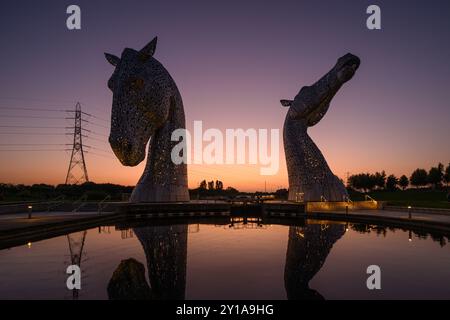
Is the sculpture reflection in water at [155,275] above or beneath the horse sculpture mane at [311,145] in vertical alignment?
beneath

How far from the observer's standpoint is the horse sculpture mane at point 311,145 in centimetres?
2069

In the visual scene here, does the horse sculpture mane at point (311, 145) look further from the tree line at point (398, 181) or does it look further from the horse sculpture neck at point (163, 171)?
the tree line at point (398, 181)

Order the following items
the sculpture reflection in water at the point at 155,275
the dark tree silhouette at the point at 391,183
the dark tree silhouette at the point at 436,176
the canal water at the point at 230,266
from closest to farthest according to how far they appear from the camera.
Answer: the sculpture reflection in water at the point at 155,275 < the canal water at the point at 230,266 < the dark tree silhouette at the point at 436,176 < the dark tree silhouette at the point at 391,183

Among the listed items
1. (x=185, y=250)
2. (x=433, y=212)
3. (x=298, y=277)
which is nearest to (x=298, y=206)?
(x=433, y=212)

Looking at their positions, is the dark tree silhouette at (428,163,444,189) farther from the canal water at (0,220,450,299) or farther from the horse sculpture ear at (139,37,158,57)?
the horse sculpture ear at (139,37,158,57)

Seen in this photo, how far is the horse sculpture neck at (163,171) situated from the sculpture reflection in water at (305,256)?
332 inches

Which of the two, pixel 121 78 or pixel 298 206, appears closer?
pixel 121 78

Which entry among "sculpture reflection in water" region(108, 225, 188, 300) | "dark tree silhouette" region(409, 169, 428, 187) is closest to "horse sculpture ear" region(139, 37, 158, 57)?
"sculpture reflection in water" region(108, 225, 188, 300)

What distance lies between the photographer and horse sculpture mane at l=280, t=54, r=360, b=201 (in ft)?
67.9

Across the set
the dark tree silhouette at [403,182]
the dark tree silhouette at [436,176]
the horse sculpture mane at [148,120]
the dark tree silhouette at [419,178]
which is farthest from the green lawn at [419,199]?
the dark tree silhouette at [403,182]

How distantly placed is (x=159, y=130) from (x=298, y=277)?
49.3 ft

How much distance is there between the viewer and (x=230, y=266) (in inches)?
300
